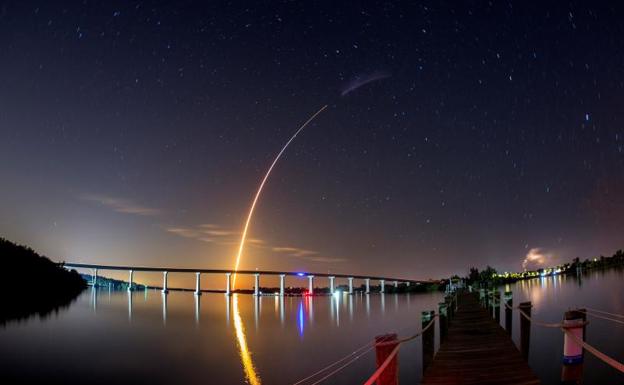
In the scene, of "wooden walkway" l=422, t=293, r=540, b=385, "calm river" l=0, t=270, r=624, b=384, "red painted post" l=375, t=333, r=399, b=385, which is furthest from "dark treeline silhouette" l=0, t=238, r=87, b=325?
"red painted post" l=375, t=333, r=399, b=385

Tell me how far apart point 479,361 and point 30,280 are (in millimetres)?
117256

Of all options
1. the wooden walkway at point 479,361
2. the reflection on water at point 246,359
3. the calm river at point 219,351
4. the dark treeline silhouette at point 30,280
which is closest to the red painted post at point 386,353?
the wooden walkway at point 479,361

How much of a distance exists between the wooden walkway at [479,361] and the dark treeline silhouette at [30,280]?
8479 cm

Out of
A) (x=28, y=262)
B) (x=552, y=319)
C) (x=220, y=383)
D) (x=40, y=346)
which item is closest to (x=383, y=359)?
(x=220, y=383)

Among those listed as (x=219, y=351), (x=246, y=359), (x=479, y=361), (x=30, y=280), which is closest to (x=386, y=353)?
(x=479, y=361)

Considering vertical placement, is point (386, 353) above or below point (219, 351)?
above

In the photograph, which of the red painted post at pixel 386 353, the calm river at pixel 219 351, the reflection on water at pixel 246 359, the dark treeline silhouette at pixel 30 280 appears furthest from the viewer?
the dark treeline silhouette at pixel 30 280

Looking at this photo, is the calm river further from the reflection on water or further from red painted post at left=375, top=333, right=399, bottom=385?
red painted post at left=375, top=333, right=399, bottom=385

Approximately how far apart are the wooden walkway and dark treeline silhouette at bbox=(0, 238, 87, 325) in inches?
3338

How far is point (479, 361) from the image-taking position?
13523 millimetres

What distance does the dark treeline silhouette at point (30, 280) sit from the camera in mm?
95275

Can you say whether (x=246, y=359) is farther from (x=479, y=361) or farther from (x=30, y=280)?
(x=30, y=280)

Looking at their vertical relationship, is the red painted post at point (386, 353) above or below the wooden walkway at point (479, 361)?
above

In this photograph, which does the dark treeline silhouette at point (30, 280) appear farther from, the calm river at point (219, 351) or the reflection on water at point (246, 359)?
the reflection on water at point (246, 359)
